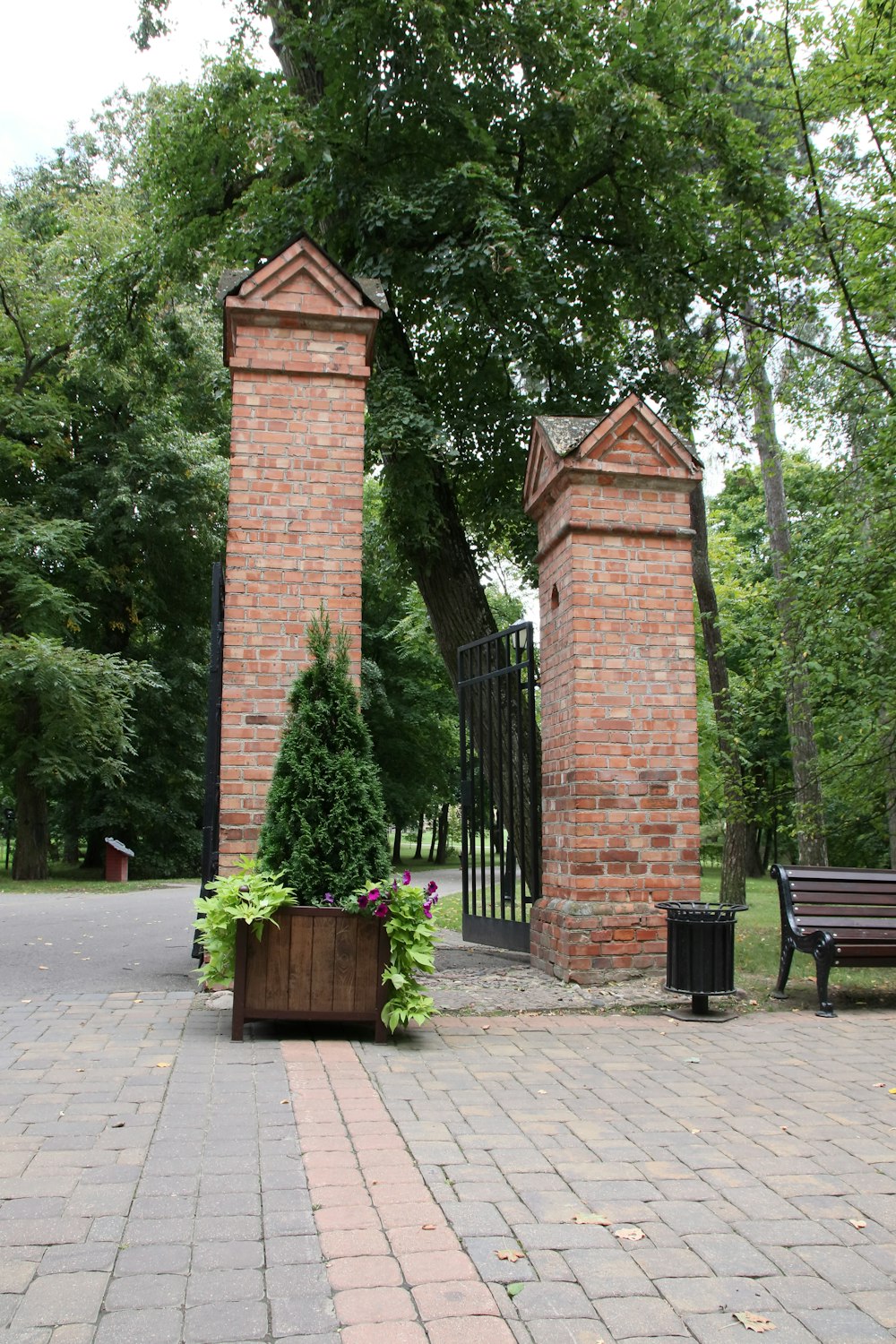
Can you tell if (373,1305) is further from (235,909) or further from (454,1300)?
(235,909)

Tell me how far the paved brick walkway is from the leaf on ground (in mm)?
20

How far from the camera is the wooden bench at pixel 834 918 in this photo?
6297 mm

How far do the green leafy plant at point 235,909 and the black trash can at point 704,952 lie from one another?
2263 millimetres

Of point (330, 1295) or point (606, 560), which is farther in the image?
point (606, 560)

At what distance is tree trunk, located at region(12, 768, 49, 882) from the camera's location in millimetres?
20109

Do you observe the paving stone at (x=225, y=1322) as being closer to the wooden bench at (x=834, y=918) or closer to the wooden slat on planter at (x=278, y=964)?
the wooden slat on planter at (x=278, y=964)

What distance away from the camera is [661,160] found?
10156 mm

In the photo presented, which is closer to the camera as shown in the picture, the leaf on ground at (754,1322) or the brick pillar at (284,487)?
the leaf on ground at (754,1322)

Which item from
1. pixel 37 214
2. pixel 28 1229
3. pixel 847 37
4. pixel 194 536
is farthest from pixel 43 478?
pixel 28 1229

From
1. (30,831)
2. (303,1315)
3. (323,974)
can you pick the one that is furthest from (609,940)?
(30,831)

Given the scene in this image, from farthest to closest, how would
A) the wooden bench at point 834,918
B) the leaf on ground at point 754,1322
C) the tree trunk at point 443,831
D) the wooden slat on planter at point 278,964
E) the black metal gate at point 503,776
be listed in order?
1. the tree trunk at point 443,831
2. the black metal gate at point 503,776
3. the wooden bench at point 834,918
4. the wooden slat on planter at point 278,964
5. the leaf on ground at point 754,1322

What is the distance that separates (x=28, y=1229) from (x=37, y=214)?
23641 mm

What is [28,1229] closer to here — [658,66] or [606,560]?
[606,560]

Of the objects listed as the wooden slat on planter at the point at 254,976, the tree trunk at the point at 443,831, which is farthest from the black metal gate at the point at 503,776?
the tree trunk at the point at 443,831
